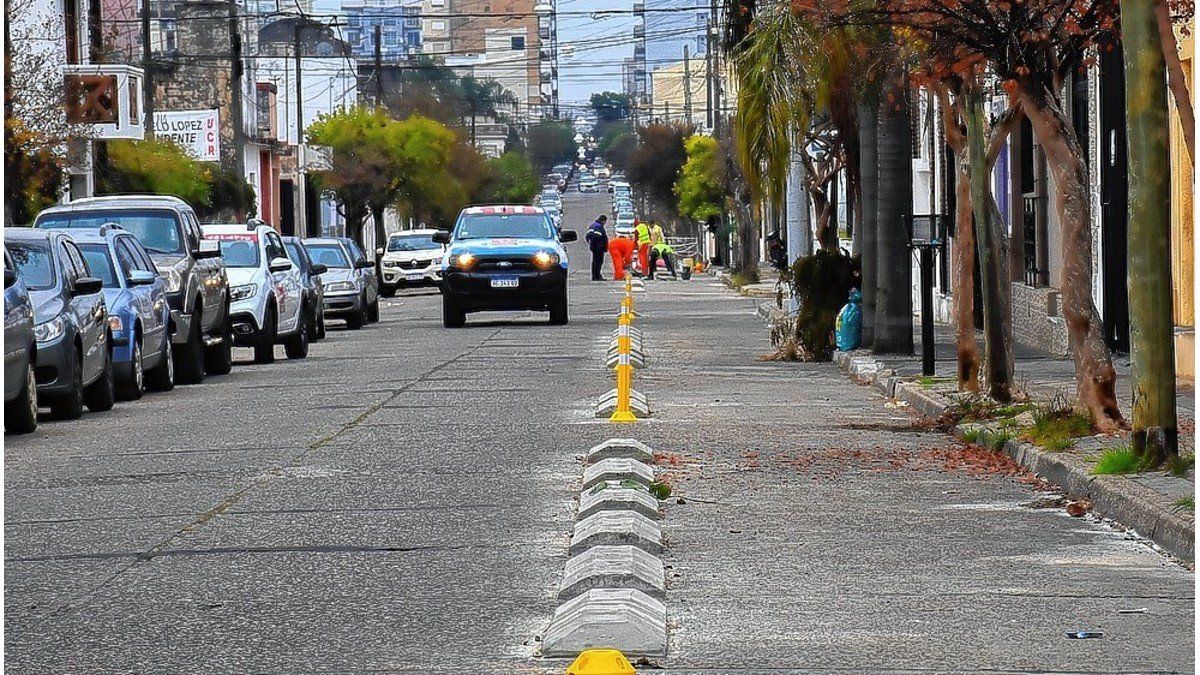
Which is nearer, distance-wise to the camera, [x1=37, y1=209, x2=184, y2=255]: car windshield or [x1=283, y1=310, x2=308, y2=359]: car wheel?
[x1=37, y1=209, x2=184, y2=255]: car windshield

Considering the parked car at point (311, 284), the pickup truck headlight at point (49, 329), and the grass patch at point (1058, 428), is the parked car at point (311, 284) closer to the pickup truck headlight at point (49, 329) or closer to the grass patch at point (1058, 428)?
the pickup truck headlight at point (49, 329)

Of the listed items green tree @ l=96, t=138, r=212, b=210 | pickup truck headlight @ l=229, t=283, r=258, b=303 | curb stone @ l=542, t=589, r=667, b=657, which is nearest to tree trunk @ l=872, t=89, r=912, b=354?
pickup truck headlight @ l=229, t=283, r=258, b=303

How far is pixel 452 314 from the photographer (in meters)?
34.8

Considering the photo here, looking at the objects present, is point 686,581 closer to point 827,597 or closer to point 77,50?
point 827,597

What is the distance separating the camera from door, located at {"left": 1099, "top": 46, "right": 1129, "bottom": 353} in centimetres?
2228

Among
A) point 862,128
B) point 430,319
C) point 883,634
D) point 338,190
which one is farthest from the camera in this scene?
point 338,190

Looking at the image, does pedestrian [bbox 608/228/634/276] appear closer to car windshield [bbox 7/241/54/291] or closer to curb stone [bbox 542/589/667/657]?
car windshield [bbox 7/241/54/291]

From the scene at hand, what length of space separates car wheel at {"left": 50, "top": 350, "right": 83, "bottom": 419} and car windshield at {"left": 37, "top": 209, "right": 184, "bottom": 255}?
20.6 ft

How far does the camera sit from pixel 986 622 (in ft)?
25.6

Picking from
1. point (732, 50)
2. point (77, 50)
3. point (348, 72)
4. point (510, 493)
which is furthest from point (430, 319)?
point (348, 72)

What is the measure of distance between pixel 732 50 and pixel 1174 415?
456 inches

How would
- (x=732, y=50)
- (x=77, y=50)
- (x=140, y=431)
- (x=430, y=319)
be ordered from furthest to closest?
1. (x=77, y=50)
2. (x=430, y=319)
3. (x=732, y=50)
4. (x=140, y=431)

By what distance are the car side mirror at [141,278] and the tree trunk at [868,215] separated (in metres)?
7.96

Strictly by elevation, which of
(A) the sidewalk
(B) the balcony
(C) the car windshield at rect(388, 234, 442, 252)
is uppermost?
(B) the balcony
